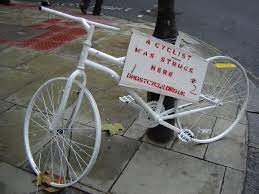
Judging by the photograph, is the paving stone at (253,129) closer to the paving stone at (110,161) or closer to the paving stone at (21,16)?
the paving stone at (110,161)

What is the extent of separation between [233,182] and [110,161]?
50.1 inches

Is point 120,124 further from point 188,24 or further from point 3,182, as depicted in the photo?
point 188,24

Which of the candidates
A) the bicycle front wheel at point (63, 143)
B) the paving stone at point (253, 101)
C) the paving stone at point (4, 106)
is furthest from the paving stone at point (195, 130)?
the paving stone at point (4, 106)

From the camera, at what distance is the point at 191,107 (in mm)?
4539

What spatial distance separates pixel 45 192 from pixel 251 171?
2.13 meters

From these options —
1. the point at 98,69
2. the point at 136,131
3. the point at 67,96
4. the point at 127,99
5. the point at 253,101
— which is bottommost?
the point at 136,131

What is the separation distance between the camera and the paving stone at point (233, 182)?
3596mm

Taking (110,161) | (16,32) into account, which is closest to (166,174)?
(110,161)

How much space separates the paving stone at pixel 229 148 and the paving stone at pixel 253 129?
0.08 metres

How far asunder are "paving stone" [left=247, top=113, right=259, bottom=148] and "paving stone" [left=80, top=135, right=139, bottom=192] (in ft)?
4.64

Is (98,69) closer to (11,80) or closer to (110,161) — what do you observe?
(110,161)

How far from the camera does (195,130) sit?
460cm

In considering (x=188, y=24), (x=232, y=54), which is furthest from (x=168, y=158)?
(x=188, y=24)

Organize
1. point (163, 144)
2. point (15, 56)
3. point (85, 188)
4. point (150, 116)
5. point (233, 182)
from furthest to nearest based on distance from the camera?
point (15, 56), point (163, 144), point (150, 116), point (233, 182), point (85, 188)
